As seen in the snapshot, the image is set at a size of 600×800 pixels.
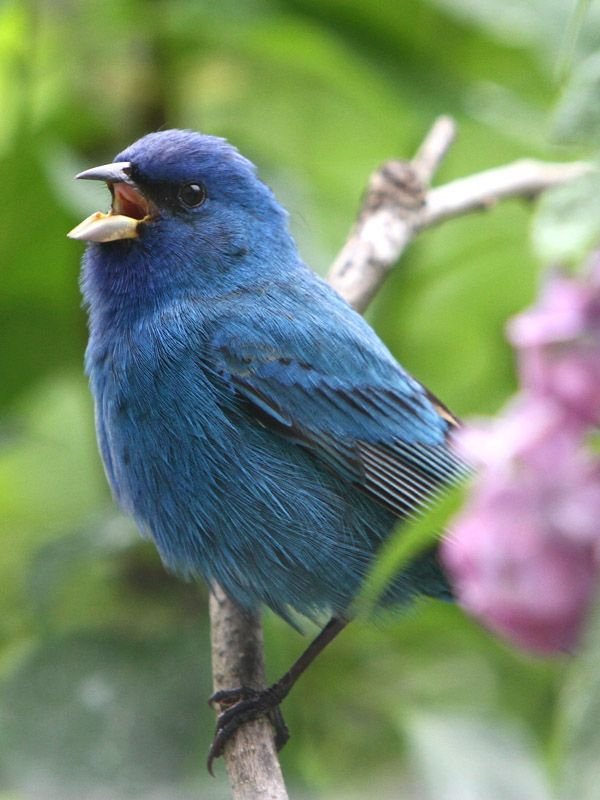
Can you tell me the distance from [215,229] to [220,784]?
1.61 m

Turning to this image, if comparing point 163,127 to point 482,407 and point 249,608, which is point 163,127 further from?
point 249,608

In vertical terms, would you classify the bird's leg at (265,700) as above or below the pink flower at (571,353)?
below

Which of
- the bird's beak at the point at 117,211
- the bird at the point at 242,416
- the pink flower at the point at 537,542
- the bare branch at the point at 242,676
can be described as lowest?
the bare branch at the point at 242,676

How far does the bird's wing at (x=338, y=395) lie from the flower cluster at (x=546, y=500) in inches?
89.1

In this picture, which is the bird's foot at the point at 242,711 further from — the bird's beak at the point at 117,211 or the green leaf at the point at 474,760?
the bird's beak at the point at 117,211

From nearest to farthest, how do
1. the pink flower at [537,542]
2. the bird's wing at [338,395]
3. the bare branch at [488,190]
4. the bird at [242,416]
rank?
the pink flower at [537,542]
the bird at [242,416]
the bird's wing at [338,395]
the bare branch at [488,190]

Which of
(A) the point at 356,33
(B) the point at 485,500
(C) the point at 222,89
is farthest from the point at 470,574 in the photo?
(C) the point at 222,89

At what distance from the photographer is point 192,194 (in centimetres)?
365

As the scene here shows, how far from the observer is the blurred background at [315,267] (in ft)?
10.6

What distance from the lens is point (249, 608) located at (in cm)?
322

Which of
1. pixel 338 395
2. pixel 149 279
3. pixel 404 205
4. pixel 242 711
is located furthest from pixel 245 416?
pixel 404 205

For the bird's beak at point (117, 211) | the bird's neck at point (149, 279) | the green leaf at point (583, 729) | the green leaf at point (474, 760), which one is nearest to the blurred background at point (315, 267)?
the green leaf at point (474, 760)

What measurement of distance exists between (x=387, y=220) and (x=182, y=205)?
63 cm

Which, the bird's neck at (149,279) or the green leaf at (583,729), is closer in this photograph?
the green leaf at (583,729)
